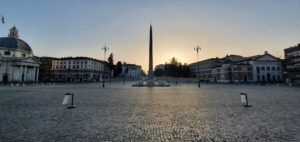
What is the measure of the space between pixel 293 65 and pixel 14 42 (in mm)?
115791

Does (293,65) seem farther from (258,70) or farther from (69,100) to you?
(69,100)

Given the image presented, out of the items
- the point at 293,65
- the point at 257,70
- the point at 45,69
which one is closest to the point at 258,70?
the point at 257,70

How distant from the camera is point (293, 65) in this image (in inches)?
2638

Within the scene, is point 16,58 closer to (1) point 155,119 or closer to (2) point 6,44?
(2) point 6,44

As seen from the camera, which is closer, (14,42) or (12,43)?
(12,43)

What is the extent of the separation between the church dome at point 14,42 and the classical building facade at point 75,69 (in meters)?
30.6

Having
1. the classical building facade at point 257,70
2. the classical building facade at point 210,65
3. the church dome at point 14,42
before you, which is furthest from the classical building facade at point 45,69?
the classical building facade at point 257,70

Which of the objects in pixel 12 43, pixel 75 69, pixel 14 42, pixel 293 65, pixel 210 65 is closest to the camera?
pixel 293 65

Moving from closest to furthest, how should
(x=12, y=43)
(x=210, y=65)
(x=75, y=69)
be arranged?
(x=12, y=43)
(x=210, y=65)
(x=75, y=69)

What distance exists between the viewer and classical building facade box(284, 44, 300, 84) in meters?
65.0

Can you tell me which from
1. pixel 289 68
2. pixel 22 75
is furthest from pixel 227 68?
pixel 22 75

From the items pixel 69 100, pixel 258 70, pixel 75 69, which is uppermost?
pixel 75 69

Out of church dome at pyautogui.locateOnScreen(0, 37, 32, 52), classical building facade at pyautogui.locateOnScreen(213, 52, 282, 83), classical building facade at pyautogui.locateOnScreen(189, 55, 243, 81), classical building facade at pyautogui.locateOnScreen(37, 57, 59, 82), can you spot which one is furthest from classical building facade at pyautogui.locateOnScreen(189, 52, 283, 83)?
church dome at pyautogui.locateOnScreen(0, 37, 32, 52)

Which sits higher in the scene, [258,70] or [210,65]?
[210,65]
